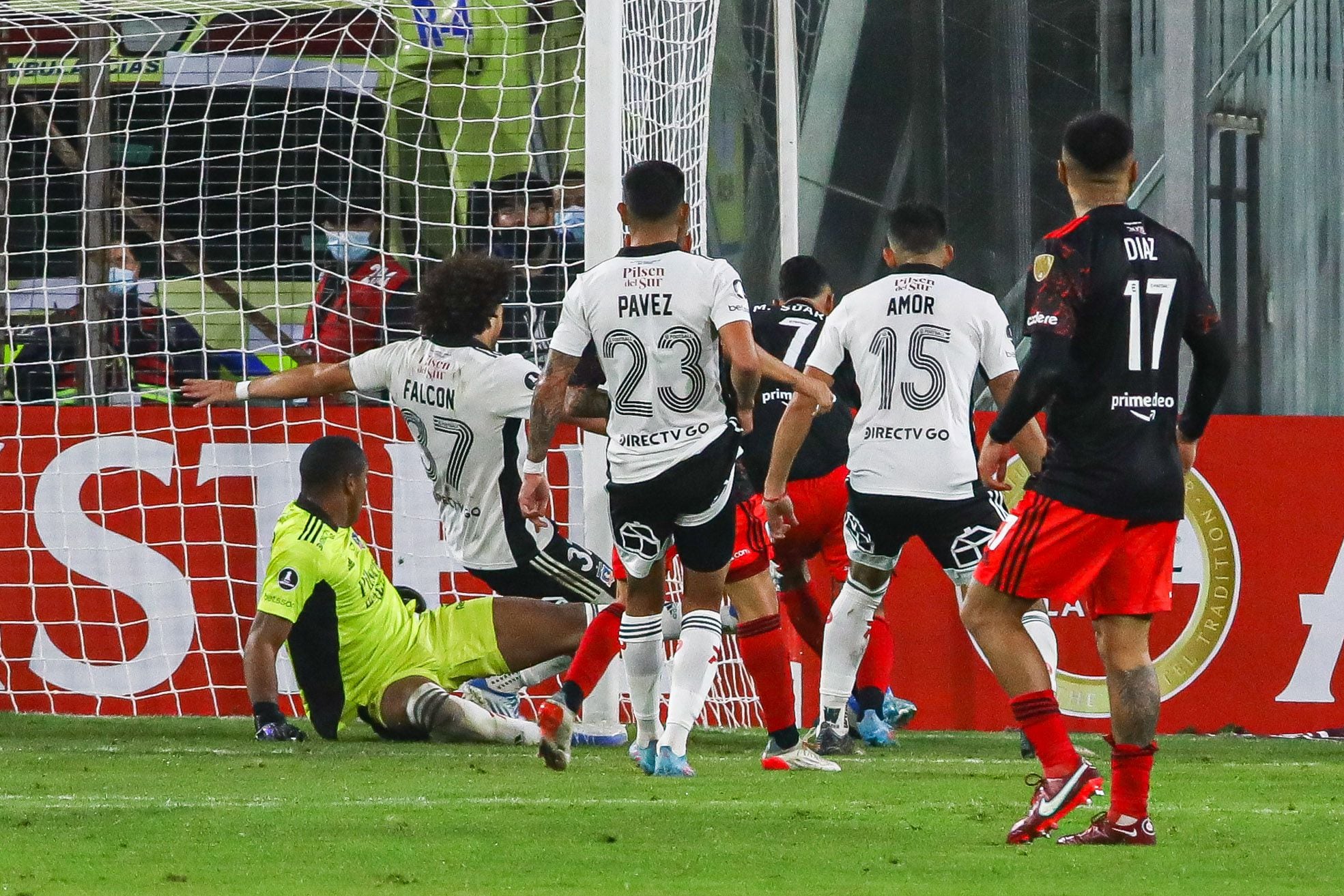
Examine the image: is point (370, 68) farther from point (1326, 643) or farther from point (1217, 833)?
point (1217, 833)

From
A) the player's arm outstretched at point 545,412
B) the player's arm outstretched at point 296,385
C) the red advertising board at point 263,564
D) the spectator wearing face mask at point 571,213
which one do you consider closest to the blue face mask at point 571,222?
the spectator wearing face mask at point 571,213

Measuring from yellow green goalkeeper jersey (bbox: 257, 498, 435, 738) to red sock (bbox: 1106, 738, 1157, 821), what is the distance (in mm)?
3405

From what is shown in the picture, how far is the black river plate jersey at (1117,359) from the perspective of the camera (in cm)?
413

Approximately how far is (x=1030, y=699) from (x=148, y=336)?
250 inches

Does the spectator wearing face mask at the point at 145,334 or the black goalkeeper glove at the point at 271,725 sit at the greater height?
the spectator wearing face mask at the point at 145,334

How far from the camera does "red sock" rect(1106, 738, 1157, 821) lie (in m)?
4.11

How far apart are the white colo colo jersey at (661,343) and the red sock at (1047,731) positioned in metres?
1.43

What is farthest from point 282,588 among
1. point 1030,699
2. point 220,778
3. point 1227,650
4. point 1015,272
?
point 1015,272

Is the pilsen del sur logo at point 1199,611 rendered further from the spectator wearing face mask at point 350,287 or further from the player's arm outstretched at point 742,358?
the spectator wearing face mask at point 350,287

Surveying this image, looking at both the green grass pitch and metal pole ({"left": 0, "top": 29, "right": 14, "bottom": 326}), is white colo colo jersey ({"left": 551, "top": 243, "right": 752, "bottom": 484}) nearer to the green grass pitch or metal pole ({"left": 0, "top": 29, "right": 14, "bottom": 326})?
the green grass pitch

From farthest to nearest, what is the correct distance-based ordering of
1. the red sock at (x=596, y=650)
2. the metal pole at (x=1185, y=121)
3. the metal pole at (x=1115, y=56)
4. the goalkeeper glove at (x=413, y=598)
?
the metal pole at (x=1115, y=56)
the metal pole at (x=1185, y=121)
the goalkeeper glove at (x=413, y=598)
the red sock at (x=596, y=650)

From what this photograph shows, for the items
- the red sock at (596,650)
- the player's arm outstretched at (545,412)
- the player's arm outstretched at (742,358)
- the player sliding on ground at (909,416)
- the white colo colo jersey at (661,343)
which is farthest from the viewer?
the player sliding on ground at (909,416)

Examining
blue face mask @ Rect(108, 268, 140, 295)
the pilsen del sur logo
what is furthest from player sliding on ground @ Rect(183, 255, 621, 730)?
blue face mask @ Rect(108, 268, 140, 295)

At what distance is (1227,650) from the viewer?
26.4 ft
